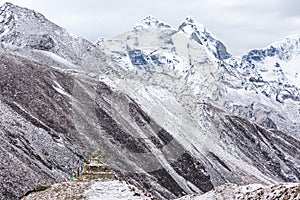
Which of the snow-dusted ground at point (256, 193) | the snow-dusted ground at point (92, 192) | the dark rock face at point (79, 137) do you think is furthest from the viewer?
the dark rock face at point (79, 137)

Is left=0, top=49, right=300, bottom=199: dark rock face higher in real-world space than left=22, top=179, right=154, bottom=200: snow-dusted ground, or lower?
lower

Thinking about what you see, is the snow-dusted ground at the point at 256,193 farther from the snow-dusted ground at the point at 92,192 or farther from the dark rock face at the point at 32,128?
the dark rock face at the point at 32,128

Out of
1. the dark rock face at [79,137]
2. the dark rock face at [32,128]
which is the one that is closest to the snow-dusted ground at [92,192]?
the dark rock face at [32,128]

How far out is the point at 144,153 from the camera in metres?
133

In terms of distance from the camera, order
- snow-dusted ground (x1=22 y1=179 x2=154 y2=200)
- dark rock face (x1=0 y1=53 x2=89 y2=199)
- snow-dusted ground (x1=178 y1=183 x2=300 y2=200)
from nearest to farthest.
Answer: snow-dusted ground (x1=178 y1=183 x2=300 y2=200) → snow-dusted ground (x1=22 y1=179 x2=154 y2=200) → dark rock face (x1=0 y1=53 x2=89 y2=199)

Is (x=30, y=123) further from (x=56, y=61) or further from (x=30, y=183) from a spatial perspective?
(x=56, y=61)

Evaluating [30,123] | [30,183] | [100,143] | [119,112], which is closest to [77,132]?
[100,143]

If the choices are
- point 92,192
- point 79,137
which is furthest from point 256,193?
point 79,137

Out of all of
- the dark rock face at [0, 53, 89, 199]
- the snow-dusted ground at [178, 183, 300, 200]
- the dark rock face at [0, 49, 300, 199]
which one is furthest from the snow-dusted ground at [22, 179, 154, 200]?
the dark rock face at [0, 49, 300, 199]

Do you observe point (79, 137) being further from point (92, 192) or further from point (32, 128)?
point (92, 192)

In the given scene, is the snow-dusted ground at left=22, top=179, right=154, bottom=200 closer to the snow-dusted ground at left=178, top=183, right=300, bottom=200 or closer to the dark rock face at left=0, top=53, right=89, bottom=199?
the snow-dusted ground at left=178, top=183, right=300, bottom=200

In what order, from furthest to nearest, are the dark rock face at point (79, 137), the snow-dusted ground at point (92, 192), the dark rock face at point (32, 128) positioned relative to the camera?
1. the dark rock face at point (79, 137)
2. the dark rock face at point (32, 128)
3. the snow-dusted ground at point (92, 192)

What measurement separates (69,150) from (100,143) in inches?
638

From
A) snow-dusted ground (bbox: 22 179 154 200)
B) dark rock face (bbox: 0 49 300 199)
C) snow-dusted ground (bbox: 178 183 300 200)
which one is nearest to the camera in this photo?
snow-dusted ground (bbox: 178 183 300 200)
